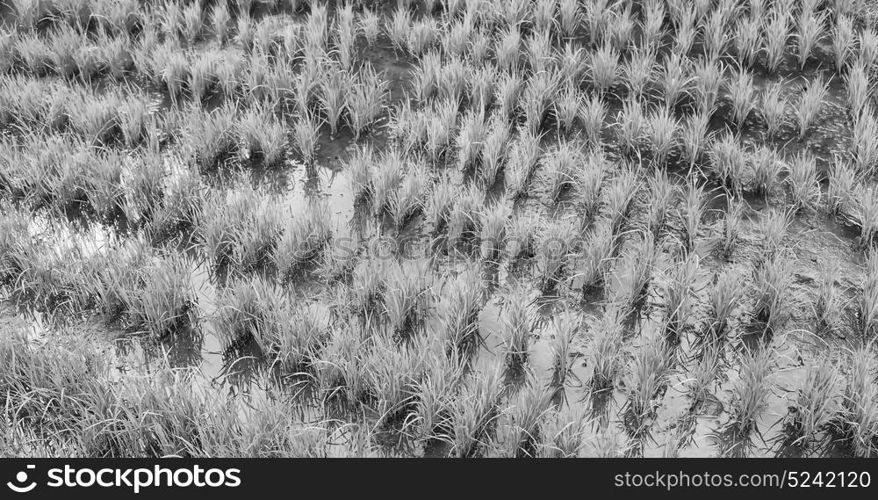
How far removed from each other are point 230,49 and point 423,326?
2182 mm

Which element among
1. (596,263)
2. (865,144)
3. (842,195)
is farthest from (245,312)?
(865,144)

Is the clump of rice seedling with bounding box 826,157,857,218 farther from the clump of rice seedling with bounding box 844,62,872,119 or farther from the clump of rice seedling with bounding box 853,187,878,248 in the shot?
the clump of rice seedling with bounding box 844,62,872,119

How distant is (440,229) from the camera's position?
2809mm

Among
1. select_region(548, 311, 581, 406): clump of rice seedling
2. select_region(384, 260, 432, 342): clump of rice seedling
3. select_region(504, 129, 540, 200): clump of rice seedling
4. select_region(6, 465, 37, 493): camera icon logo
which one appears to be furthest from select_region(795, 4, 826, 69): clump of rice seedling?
select_region(6, 465, 37, 493): camera icon logo

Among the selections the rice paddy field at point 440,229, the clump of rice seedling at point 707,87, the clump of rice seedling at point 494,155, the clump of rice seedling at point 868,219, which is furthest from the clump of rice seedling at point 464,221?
the clump of rice seedling at point 868,219

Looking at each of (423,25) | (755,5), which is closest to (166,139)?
(423,25)

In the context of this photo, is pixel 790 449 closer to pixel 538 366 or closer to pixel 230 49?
pixel 538 366

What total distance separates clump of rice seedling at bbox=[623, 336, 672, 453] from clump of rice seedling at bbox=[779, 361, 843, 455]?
34 cm

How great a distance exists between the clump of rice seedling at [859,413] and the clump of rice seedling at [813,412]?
0.09 feet

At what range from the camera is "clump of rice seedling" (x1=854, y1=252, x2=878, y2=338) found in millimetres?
2359

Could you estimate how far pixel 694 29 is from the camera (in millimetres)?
3898

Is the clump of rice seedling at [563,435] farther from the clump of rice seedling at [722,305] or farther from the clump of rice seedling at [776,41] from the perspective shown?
the clump of rice seedling at [776,41]

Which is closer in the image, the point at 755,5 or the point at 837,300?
the point at 837,300

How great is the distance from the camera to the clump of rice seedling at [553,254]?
8.44 ft
